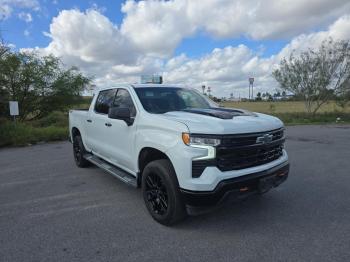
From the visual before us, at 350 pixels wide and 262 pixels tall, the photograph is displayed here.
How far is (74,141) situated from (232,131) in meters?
4.89

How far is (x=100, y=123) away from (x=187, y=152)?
2.63 metres

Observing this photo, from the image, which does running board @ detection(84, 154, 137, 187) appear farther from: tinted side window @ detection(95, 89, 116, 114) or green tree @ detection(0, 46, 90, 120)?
green tree @ detection(0, 46, 90, 120)

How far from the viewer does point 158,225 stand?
146 inches

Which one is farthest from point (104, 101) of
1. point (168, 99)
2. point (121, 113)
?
point (121, 113)

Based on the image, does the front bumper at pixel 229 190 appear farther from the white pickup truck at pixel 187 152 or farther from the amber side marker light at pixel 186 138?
the amber side marker light at pixel 186 138

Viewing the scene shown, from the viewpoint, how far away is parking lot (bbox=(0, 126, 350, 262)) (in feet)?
10.00

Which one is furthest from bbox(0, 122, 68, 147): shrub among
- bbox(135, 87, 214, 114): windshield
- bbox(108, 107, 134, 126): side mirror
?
bbox(108, 107, 134, 126): side mirror

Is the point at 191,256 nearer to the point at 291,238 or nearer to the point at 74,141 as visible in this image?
the point at 291,238

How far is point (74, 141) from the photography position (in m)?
7.00

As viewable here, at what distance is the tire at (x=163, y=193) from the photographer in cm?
339

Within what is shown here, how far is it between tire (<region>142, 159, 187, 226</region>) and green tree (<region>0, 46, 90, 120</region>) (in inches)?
594

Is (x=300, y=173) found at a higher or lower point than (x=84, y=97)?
lower

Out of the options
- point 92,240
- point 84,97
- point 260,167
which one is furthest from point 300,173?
point 84,97

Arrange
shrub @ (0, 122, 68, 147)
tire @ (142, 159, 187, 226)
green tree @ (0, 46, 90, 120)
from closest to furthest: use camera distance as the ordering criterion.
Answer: tire @ (142, 159, 187, 226), shrub @ (0, 122, 68, 147), green tree @ (0, 46, 90, 120)
